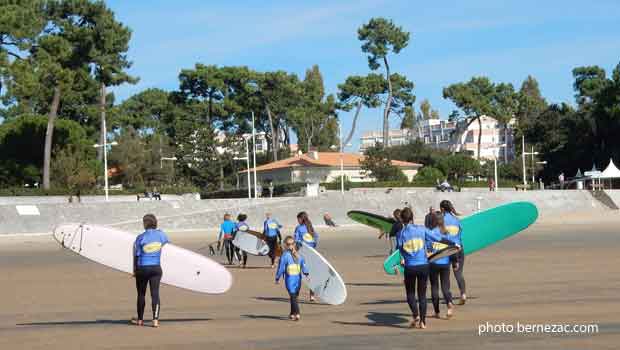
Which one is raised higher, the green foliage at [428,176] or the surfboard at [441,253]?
the green foliage at [428,176]

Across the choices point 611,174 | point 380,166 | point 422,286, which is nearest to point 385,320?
point 422,286

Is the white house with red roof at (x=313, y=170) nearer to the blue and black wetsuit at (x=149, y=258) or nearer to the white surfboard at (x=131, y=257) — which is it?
the white surfboard at (x=131, y=257)

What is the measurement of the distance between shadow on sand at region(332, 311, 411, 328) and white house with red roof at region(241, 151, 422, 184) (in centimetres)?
6640

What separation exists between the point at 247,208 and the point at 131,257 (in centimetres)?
3602

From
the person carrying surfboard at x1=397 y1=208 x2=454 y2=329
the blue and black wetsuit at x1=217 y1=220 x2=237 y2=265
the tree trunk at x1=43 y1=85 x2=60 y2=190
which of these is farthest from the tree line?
the person carrying surfboard at x1=397 y1=208 x2=454 y2=329

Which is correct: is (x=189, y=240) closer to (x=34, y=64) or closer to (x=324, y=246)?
(x=324, y=246)

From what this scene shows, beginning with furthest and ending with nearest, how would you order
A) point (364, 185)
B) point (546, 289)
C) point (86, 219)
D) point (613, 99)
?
point (613, 99) → point (364, 185) → point (86, 219) → point (546, 289)

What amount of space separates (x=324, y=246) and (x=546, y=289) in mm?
15696

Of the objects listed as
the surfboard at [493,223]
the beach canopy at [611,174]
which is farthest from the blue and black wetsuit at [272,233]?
the beach canopy at [611,174]

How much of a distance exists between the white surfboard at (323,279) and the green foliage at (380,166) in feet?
209

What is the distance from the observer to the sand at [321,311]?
32.1ft

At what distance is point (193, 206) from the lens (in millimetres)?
51469

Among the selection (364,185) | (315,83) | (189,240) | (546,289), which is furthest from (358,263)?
(315,83)

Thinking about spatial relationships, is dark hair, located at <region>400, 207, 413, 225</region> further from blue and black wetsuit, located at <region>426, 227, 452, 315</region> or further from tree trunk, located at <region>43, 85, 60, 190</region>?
tree trunk, located at <region>43, 85, 60, 190</region>
